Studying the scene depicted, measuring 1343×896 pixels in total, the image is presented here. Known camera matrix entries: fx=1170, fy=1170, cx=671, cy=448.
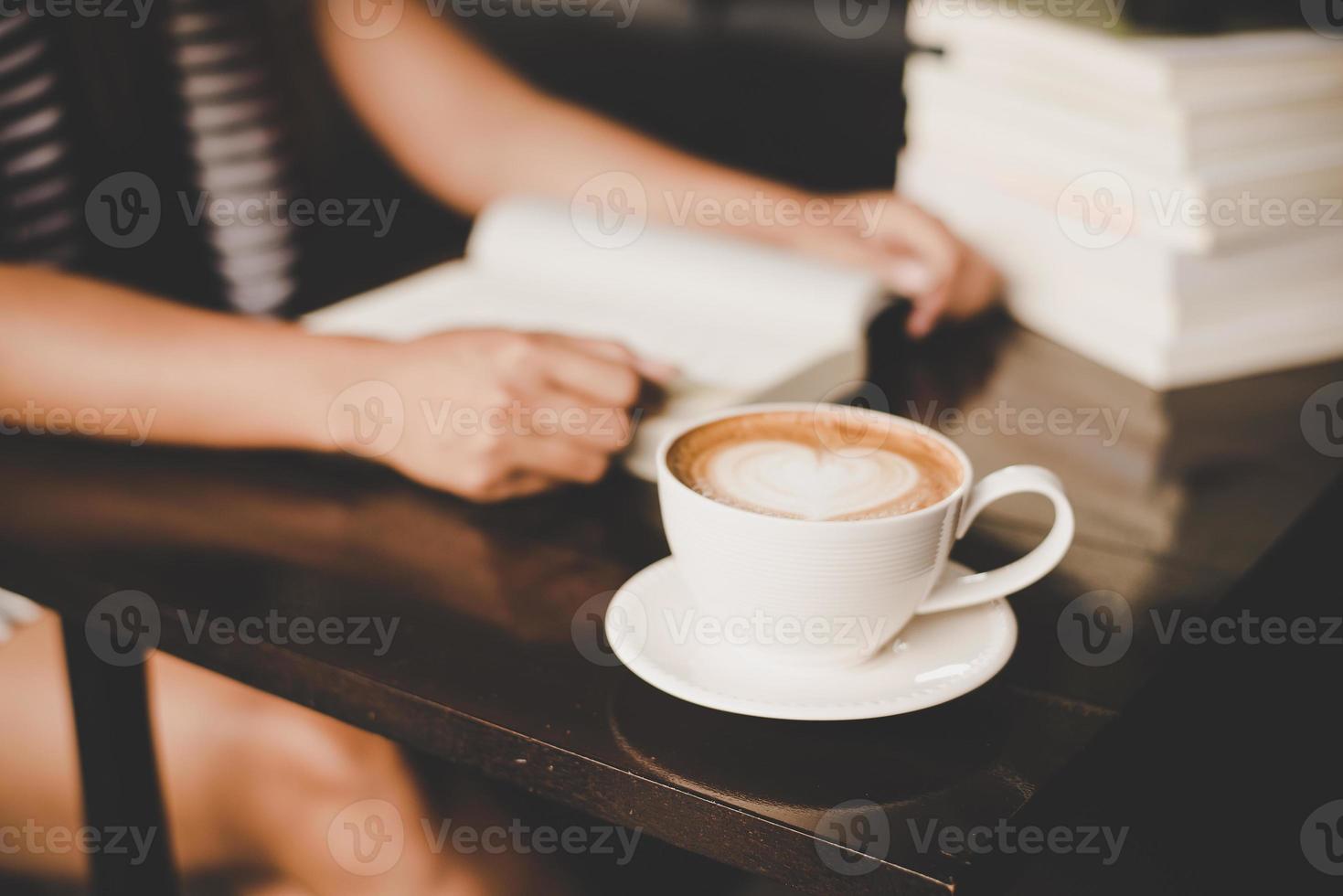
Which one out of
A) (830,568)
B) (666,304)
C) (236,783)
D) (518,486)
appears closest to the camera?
(830,568)

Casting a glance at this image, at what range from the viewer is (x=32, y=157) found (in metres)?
1.15

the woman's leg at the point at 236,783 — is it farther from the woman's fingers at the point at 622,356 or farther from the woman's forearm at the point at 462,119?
the woman's forearm at the point at 462,119

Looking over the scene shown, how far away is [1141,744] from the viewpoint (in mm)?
855

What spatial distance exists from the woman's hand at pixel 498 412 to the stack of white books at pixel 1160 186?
47 cm

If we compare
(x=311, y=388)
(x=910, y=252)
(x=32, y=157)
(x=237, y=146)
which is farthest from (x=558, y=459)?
(x=237, y=146)

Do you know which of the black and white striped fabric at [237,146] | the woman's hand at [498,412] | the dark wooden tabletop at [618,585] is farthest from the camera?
the black and white striped fabric at [237,146]

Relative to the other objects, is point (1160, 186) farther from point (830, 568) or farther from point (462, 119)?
point (462, 119)

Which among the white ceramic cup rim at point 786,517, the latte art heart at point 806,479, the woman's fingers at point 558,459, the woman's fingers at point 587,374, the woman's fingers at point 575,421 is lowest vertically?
the woman's fingers at point 558,459

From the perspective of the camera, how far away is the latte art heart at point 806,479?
54cm

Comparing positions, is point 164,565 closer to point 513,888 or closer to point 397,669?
point 397,669

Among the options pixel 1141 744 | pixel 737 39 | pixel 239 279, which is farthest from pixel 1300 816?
pixel 737 39

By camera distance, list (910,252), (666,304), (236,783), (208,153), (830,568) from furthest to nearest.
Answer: (208,153), (910,252), (666,304), (236,783), (830,568)

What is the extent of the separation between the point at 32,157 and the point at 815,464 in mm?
947

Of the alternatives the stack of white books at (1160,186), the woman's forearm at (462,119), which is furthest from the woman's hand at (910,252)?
the woman's forearm at (462,119)
